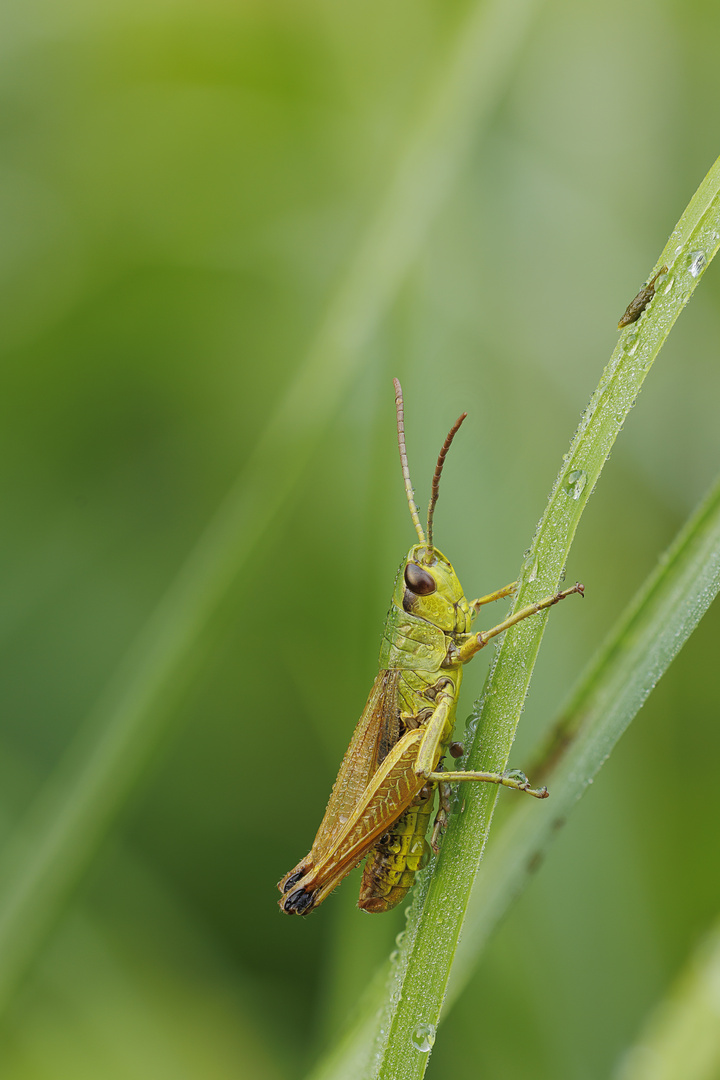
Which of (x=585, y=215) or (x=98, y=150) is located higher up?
(x=585, y=215)

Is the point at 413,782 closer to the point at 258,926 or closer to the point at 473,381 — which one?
the point at 258,926

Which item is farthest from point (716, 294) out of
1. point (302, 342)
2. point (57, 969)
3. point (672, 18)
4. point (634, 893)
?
point (57, 969)

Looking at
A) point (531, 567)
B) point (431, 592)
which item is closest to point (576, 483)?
point (531, 567)

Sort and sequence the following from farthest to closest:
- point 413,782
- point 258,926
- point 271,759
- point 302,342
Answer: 1. point 302,342
2. point 271,759
3. point 258,926
4. point 413,782

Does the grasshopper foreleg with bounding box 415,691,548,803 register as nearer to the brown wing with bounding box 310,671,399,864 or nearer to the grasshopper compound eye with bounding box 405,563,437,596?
the brown wing with bounding box 310,671,399,864

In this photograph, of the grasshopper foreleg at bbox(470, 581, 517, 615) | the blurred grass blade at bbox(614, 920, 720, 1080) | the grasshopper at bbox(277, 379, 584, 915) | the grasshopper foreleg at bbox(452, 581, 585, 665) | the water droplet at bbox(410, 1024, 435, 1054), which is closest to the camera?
the water droplet at bbox(410, 1024, 435, 1054)

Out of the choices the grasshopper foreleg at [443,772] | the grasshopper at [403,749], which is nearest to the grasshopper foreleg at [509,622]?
the grasshopper at [403,749]

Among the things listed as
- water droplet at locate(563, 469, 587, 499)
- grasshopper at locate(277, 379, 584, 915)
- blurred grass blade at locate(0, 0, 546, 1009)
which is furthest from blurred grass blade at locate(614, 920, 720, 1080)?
blurred grass blade at locate(0, 0, 546, 1009)
